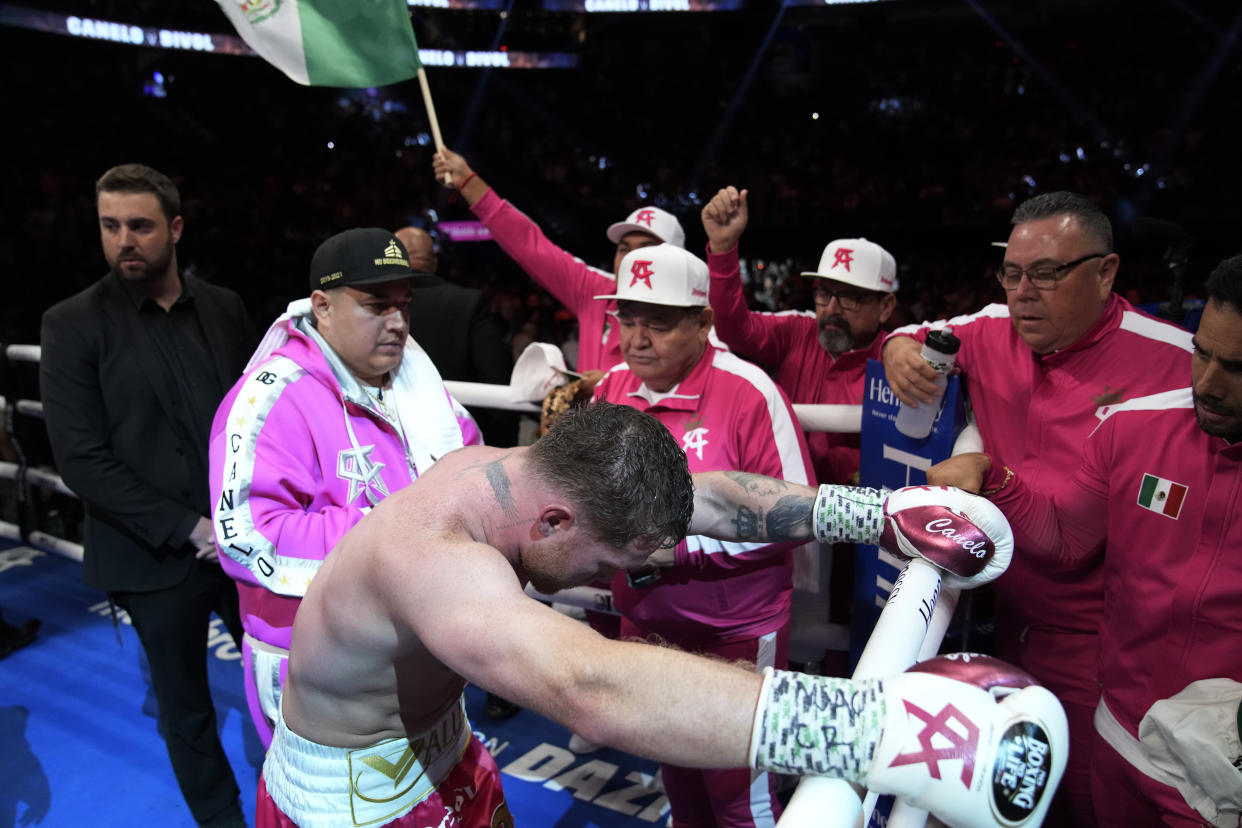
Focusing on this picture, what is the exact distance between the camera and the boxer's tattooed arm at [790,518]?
1.78 meters

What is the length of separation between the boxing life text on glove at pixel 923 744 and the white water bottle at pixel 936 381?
44.9 inches

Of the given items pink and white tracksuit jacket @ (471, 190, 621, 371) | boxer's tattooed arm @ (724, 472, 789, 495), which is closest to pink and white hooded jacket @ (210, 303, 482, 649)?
boxer's tattooed arm @ (724, 472, 789, 495)

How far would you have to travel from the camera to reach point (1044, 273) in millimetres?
1957

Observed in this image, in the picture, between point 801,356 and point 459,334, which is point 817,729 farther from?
point 459,334

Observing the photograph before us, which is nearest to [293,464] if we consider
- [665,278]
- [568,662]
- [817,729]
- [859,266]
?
[665,278]

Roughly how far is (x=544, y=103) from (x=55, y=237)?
34.3 ft

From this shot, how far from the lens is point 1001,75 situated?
1286cm

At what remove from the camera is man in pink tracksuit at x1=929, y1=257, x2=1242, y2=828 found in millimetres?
1442

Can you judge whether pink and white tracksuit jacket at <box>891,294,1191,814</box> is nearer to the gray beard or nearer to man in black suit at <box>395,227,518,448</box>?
the gray beard

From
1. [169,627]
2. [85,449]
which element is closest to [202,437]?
[85,449]

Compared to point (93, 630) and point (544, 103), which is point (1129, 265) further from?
point (544, 103)

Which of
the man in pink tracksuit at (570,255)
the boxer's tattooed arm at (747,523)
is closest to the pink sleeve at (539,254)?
the man in pink tracksuit at (570,255)

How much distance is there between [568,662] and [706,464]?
4.06 feet

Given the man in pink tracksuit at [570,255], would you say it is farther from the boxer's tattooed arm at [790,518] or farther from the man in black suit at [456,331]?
the boxer's tattooed arm at [790,518]
